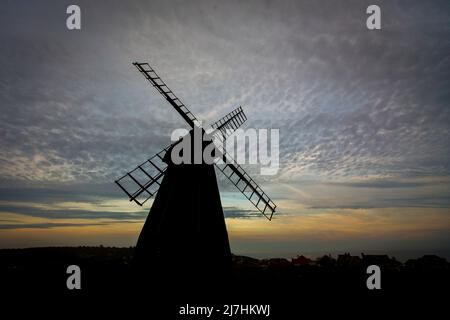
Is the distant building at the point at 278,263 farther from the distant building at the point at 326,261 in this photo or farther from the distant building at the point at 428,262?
the distant building at the point at 428,262

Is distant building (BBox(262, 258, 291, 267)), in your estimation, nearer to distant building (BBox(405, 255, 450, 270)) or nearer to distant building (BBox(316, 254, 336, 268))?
distant building (BBox(316, 254, 336, 268))

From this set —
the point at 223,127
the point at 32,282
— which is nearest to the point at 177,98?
the point at 223,127

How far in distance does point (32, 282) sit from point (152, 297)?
1561cm

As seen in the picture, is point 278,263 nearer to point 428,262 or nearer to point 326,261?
point 326,261

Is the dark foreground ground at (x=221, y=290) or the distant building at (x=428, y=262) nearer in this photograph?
the dark foreground ground at (x=221, y=290)

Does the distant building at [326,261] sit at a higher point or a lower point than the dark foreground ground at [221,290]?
lower

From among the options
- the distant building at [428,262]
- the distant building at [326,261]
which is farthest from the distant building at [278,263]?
the distant building at [428,262]

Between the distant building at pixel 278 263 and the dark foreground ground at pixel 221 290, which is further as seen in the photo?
the distant building at pixel 278 263

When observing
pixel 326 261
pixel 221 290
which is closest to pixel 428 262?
pixel 326 261

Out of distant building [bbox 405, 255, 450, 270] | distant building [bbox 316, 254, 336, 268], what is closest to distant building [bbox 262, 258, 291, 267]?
distant building [bbox 316, 254, 336, 268]

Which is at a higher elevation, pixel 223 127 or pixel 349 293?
pixel 223 127
